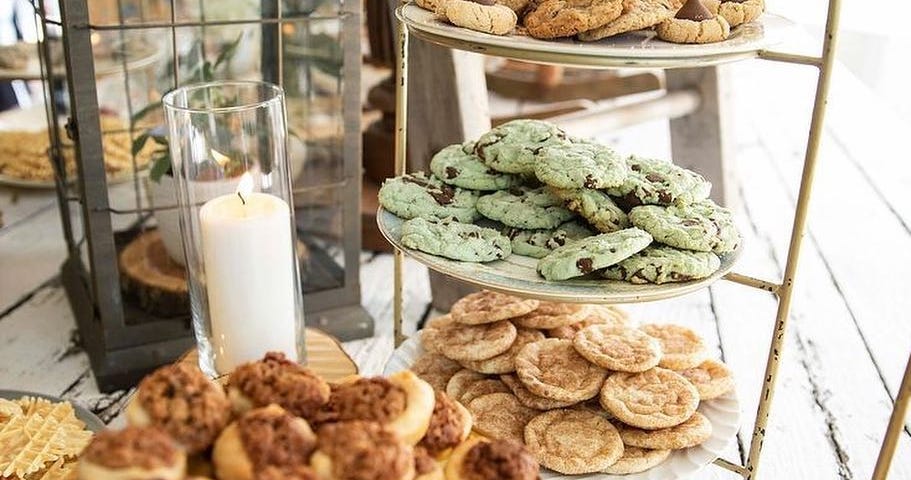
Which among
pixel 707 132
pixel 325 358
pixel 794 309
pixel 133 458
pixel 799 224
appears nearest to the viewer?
pixel 133 458

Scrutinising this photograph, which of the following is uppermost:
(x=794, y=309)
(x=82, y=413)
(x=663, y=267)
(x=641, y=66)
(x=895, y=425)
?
(x=641, y=66)

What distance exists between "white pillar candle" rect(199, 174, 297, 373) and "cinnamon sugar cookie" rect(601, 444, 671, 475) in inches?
14.2

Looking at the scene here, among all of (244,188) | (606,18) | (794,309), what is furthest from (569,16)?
(794,309)

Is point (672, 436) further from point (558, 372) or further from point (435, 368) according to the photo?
point (435, 368)

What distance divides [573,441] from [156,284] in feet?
2.15

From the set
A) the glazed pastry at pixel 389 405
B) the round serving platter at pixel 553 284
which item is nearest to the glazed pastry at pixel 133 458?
the glazed pastry at pixel 389 405

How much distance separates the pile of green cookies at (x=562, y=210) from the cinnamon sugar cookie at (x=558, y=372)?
0.14 meters

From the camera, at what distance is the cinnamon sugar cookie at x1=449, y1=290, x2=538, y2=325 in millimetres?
969

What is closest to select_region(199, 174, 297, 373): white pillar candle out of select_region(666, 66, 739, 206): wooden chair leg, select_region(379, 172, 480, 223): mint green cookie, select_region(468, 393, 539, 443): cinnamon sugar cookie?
select_region(379, 172, 480, 223): mint green cookie

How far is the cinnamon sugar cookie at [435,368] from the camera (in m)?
0.99

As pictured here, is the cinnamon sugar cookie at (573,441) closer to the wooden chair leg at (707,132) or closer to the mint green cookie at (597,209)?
the mint green cookie at (597,209)

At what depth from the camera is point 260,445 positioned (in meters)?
0.51

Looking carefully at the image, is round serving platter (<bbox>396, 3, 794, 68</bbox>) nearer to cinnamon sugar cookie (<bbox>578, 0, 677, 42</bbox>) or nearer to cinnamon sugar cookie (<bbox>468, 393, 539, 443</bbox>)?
cinnamon sugar cookie (<bbox>578, 0, 677, 42</bbox>)

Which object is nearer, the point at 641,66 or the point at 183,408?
the point at 183,408
